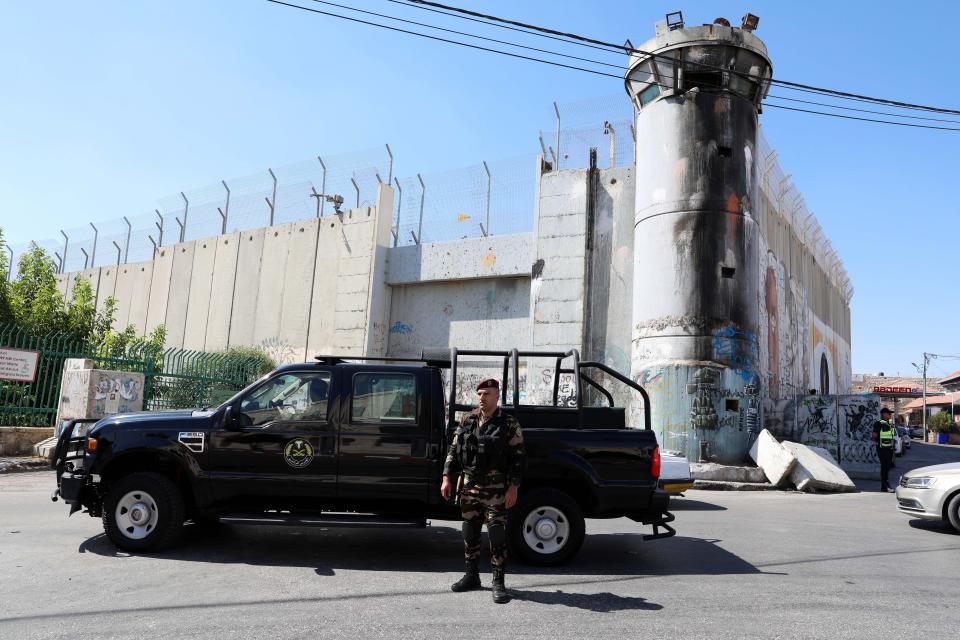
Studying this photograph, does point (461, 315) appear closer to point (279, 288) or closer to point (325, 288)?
point (325, 288)

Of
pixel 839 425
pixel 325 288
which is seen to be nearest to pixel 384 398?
pixel 839 425

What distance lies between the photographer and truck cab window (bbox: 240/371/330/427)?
6.10 metres

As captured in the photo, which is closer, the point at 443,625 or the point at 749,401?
the point at 443,625

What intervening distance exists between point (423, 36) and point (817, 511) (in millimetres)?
10247

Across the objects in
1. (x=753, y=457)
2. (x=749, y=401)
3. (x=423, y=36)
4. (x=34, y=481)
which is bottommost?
(x=34, y=481)

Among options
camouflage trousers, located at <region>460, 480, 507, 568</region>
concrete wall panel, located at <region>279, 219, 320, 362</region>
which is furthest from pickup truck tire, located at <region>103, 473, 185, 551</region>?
concrete wall panel, located at <region>279, 219, 320, 362</region>

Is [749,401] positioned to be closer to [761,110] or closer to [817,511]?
[817,511]

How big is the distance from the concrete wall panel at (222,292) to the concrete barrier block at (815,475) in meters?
23.0

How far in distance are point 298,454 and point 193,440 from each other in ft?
Answer: 3.17

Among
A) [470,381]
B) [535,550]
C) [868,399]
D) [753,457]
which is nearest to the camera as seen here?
[535,550]

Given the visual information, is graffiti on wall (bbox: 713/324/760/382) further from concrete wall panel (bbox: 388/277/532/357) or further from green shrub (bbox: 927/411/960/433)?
green shrub (bbox: 927/411/960/433)

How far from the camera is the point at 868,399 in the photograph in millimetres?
16859

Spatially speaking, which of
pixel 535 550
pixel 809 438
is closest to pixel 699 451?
pixel 809 438

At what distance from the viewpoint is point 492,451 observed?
16.5 ft
